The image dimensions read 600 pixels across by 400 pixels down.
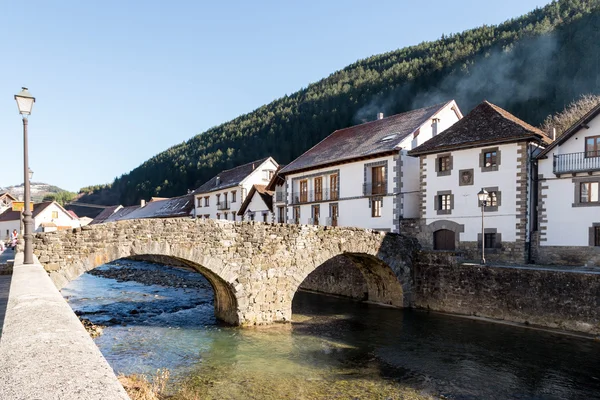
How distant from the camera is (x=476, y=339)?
50.2 feet

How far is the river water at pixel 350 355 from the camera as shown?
10.8 m

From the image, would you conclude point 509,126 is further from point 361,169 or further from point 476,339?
point 476,339

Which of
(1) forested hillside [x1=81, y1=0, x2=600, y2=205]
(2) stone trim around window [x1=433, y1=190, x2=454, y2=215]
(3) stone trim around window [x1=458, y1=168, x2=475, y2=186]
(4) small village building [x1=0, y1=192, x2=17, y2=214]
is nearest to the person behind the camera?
(3) stone trim around window [x1=458, y1=168, x2=475, y2=186]

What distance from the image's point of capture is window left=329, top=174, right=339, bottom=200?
98.8 feet

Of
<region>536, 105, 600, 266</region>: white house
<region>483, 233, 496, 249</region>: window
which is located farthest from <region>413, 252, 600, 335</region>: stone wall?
<region>536, 105, 600, 266</region>: white house

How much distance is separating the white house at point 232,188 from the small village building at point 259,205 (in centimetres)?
254

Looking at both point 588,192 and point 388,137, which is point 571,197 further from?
point 388,137

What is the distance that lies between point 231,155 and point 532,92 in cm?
6055

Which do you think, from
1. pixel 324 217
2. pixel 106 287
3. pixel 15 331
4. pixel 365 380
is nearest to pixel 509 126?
pixel 324 217

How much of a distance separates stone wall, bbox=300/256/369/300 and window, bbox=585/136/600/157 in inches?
494

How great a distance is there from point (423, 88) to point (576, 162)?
59.9 meters

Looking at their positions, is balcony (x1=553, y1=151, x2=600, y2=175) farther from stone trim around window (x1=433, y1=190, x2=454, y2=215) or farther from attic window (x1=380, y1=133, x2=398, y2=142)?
attic window (x1=380, y1=133, x2=398, y2=142)

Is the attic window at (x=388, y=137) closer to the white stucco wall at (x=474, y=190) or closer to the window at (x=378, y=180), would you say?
the window at (x=378, y=180)

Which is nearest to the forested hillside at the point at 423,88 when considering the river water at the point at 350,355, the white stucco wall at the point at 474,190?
the white stucco wall at the point at 474,190
